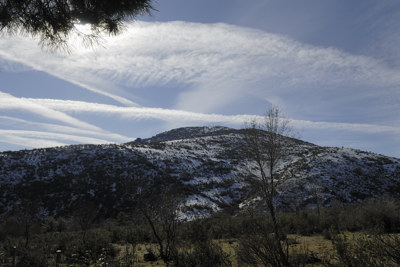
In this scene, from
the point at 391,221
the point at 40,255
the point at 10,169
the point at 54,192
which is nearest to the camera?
the point at 40,255

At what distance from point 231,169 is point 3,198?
34763 millimetres

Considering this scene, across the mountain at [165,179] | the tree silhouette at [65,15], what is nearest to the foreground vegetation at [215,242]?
the tree silhouette at [65,15]

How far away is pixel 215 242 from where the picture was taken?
13.5 meters

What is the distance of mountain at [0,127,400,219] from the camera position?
102 ft

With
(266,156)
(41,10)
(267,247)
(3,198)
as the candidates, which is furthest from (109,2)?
(3,198)

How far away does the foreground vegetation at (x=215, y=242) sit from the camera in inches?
218

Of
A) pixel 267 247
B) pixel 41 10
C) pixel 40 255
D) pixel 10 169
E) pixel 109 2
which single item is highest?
pixel 109 2

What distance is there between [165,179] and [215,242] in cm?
2587

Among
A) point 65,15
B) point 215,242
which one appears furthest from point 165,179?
point 65,15

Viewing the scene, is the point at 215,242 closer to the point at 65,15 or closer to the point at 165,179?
the point at 65,15

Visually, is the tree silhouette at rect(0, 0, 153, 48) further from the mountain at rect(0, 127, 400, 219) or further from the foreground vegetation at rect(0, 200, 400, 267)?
the mountain at rect(0, 127, 400, 219)

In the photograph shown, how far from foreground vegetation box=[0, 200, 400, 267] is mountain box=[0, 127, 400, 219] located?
28.1 feet

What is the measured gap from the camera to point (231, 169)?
1861 inches

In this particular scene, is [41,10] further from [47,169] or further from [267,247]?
[47,169]
